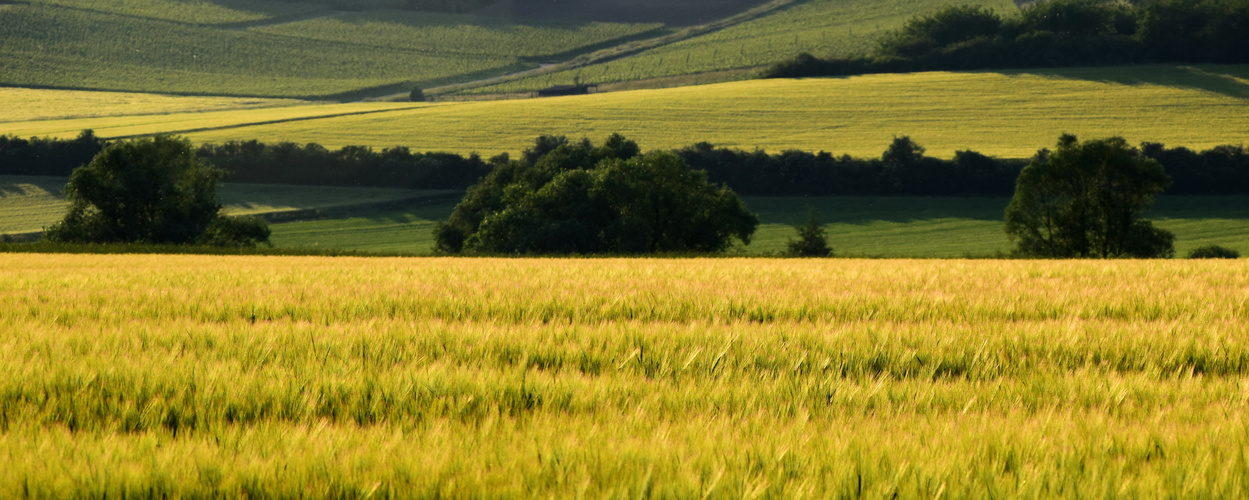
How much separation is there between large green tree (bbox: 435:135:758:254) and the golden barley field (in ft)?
112

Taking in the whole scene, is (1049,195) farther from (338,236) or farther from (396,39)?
(396,39)

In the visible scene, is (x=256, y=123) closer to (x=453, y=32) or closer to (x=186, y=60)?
(x=186, y=60)

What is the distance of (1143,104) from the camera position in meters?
83.4

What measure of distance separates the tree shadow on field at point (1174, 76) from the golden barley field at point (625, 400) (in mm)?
95153

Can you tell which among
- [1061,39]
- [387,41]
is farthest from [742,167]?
[387,41]

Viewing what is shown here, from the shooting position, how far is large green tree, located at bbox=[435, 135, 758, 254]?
43.5 metres

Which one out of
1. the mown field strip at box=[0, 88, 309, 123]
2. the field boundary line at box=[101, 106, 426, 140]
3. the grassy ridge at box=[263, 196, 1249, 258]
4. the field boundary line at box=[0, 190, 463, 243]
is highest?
the mown field strip at box=[0, 88, 309, 123]

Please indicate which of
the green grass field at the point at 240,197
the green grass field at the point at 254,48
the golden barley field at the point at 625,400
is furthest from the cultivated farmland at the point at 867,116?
the golden barley field at the point at 625,400

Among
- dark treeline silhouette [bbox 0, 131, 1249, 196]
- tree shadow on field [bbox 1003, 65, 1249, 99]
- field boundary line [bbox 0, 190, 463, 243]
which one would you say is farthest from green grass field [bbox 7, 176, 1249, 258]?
tree shadow on field [bbox 1003, 65, 1249, 99]

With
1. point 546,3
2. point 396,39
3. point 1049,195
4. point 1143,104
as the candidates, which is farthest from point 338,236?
point 546,3

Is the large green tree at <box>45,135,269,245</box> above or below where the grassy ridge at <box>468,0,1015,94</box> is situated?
below

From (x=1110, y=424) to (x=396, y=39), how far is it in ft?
543

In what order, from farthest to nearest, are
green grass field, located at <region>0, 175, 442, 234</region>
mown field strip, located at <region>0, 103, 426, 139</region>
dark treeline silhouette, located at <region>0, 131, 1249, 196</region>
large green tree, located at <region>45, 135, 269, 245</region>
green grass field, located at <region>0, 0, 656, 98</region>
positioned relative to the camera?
green grass field, located at <region>0, 0, 656, 98</region>, mown field strip, located at <region>0, 103, 426, 139</region>, dark treeline silhouette, located at <region>0, 131, 1249, 196</region>, green grass field, located at <region>0, 175, 442, 234</region>, large green tree, located at <region>45, 135, 269, 245</region>

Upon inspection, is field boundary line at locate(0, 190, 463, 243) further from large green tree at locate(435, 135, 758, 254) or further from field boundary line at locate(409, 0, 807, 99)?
field boundary line at locate(409, 0, 807, 99)
